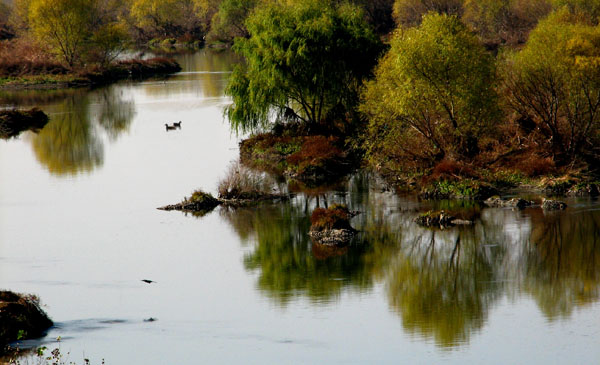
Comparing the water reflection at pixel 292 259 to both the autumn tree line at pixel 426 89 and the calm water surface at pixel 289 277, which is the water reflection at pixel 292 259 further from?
the autumn tree line at pixel 426 89

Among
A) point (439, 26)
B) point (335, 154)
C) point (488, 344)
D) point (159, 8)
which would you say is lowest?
point (488, 344)

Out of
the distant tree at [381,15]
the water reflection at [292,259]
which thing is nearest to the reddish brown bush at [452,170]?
the water reflection at [292,259]

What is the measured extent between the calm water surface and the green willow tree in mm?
5191

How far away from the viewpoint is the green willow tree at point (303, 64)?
44781mm

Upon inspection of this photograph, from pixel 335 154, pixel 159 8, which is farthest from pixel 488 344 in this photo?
pixel 159 8

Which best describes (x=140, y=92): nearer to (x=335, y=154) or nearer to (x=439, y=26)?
(x=335, y=154)

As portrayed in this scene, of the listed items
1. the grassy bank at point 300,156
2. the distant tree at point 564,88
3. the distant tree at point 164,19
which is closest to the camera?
the distant tree at point 564,88

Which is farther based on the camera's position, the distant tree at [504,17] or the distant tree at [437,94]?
the distant tree at [504,17]

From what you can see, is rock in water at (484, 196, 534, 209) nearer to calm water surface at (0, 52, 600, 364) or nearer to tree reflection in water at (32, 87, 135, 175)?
calm water surface at (0, 52, 600, 364)

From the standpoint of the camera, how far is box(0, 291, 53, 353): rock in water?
2056 centimetres

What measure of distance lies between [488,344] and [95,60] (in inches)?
3124

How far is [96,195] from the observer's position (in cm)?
3916

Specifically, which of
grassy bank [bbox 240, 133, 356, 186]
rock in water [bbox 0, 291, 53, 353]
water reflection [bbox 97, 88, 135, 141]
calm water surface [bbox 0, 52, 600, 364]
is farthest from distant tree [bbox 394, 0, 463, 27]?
rock in water [bbox 0, 291, 53, 353]

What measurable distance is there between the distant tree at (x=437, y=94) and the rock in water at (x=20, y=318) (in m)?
20.3
